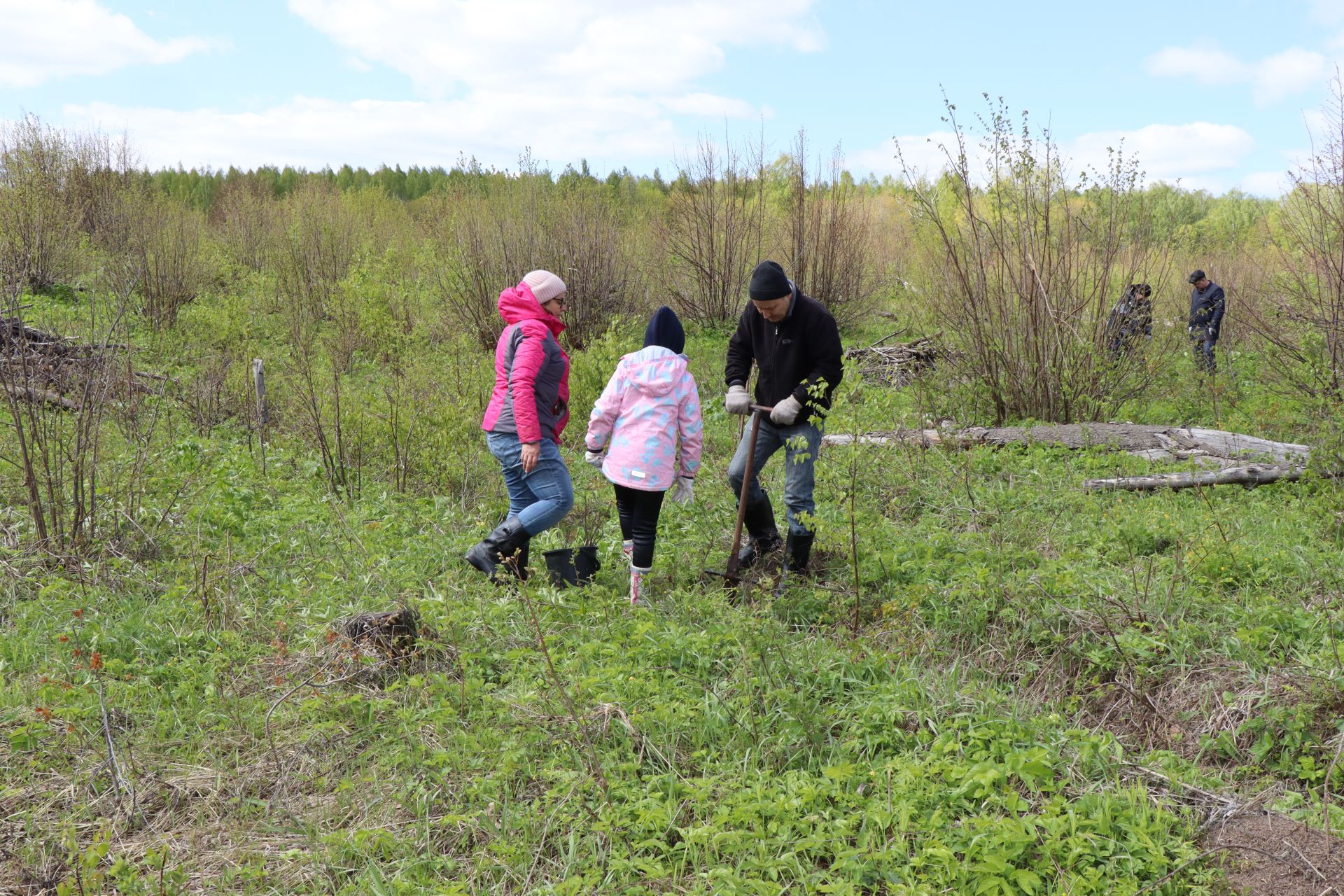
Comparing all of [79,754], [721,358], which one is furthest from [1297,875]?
[721,358]

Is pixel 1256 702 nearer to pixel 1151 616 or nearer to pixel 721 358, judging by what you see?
pixel 1151 616

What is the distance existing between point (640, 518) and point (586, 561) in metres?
0.55

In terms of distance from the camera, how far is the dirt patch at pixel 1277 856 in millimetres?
2441

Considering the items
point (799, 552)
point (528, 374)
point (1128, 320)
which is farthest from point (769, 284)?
point (1128, 320)

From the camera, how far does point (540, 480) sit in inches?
185

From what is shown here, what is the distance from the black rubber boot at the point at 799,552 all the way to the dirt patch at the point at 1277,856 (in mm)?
2304

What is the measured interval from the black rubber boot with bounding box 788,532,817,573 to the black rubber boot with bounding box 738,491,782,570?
10.2 inches

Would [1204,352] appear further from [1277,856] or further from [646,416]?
[1277,856]

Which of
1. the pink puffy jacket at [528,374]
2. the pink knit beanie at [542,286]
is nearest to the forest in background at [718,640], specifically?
the pink puffy jacket at [528,374]

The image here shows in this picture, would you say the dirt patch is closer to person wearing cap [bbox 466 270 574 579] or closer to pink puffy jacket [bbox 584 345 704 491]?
pink puffy jacket [bbox 584 345 704 491]

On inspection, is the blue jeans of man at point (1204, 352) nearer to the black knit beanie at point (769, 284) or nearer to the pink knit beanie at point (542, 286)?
the black knit beanie at point (769, 284)

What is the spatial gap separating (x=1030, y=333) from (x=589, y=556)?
5399mm

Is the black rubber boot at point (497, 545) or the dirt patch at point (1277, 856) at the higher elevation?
the black rubber boot at point (497, 545)

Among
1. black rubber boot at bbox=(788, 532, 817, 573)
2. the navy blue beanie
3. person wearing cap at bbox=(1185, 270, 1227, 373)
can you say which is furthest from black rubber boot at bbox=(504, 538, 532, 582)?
person wearing cap at bbox=(1185, 270, 1227, 373)
